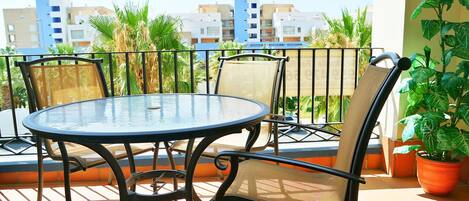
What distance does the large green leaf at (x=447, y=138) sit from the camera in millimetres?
2223

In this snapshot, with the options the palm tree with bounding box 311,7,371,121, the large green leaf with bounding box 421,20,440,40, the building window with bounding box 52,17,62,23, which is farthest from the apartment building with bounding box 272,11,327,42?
the large green leaf with bounding box 421,20,440,40

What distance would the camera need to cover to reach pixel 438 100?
7.36ft

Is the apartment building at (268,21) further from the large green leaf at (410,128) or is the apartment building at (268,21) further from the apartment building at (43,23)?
the large green leaf at (410,128)

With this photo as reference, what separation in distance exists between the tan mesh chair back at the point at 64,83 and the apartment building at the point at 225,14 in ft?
38.5

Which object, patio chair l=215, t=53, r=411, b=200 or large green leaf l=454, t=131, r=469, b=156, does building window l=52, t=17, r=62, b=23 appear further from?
large green leaf l=454, t=131, r=469, b=156

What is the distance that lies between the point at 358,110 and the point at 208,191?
1.61m

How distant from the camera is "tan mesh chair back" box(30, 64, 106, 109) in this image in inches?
83.5

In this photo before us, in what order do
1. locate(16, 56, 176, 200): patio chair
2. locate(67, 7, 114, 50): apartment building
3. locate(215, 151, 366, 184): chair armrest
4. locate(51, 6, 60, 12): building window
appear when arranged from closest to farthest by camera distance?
locate(215, 151, 366, 184): chair armrest → locate(16, 56, 176, 200): patio chair → locate(67, 7, 114, 50): apartment building → locate(51, 6, 60, 12): building window

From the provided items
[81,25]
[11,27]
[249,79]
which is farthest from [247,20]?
[249,79]

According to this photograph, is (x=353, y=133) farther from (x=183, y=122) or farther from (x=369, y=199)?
(x=369, y=199)

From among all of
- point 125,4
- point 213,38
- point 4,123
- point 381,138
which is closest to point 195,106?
point 381,138

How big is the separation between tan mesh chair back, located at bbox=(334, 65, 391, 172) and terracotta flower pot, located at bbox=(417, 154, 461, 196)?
1410 millimetres

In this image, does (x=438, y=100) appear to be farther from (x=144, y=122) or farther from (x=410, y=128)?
(x=144, y=122)

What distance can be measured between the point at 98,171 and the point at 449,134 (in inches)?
100
